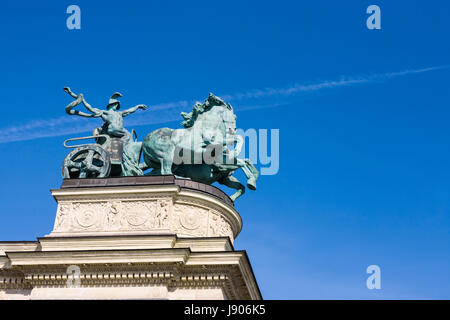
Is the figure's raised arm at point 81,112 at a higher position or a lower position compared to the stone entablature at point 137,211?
higher

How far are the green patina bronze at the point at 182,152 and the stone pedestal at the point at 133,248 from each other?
118cm

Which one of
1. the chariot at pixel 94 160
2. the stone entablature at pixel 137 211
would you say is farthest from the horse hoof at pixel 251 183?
the chariot at pixel 94 160

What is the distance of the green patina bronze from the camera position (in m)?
25.8

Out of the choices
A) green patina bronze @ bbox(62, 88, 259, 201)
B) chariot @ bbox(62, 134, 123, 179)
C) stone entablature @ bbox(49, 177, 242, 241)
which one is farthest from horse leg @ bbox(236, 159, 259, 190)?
chariot @ bbox(62, 134, 123, 179)

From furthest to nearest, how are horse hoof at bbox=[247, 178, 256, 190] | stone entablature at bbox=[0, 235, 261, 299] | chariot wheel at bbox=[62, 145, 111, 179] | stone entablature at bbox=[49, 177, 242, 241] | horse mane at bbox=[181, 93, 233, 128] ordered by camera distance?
horse mane at bbox=[181, 93, 233, 128] → horse hoof at bbox=[247, 178, 256, 190] → chariot wheel at bbox=[62, 145, 111, 179] → stone entablature at bbox=[49, 177, 242, 241] → stone entablature at bbox=[0, 235, 261, 299]

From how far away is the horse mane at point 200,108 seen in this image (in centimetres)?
2675

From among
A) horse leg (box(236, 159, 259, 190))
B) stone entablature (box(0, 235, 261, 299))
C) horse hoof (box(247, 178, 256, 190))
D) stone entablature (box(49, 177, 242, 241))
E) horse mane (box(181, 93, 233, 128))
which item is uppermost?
horse mane (box(181, 93, 233, 128))

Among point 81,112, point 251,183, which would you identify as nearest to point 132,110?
point 81,112

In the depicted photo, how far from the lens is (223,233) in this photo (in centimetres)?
2473

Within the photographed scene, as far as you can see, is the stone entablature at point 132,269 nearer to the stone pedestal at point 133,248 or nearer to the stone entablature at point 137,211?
the stone pedestal at point 133,248

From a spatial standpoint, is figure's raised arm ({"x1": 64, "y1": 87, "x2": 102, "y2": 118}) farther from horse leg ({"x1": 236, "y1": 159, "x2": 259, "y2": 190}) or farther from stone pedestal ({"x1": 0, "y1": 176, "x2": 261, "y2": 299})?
horse leg ({"x1": 236, "y1": 159, "x2": 259, "y2": 190})

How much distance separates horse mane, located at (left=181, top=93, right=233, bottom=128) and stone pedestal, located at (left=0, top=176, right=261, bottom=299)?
3.31m
